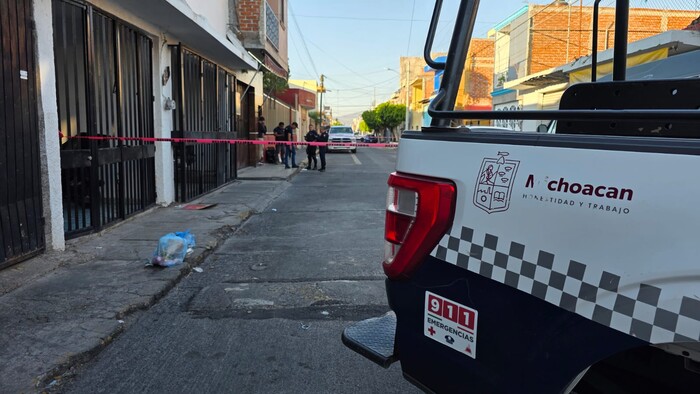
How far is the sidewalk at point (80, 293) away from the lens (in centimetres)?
330

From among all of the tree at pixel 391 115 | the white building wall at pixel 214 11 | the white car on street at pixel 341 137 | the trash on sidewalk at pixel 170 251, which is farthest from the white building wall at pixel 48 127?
the tree at pixel 391 115

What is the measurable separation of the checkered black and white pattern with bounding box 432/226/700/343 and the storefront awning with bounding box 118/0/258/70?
6.63 m

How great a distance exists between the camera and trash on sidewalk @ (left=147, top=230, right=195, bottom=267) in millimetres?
5344

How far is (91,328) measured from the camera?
379 centimetres

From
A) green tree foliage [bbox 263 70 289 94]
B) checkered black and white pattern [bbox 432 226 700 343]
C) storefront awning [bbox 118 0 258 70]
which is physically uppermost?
green tree foliage [bbox 263 70 289 94]

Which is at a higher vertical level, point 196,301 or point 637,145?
point 637,145

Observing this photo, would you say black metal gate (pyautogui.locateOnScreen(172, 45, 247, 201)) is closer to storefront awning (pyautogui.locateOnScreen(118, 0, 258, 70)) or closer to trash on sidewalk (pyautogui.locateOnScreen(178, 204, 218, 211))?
storefront awning (pyautogui.locateOnScreen(118, 0, 258, 70))

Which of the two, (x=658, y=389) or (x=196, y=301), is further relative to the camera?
(x=196, y=301)

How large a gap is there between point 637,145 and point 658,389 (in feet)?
2.71

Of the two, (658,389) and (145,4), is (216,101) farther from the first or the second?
(658,389)

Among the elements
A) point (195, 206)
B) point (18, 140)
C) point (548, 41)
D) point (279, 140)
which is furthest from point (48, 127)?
point (279, 140)

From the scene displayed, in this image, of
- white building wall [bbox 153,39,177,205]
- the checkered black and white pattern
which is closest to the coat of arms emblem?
the checkered black and white pattern

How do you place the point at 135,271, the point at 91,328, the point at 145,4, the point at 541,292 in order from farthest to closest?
the point at 145,4
the point at 135,271
the point at 91,328
the point at 541,292

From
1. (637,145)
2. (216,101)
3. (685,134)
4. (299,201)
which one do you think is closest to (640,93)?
(685,134)
